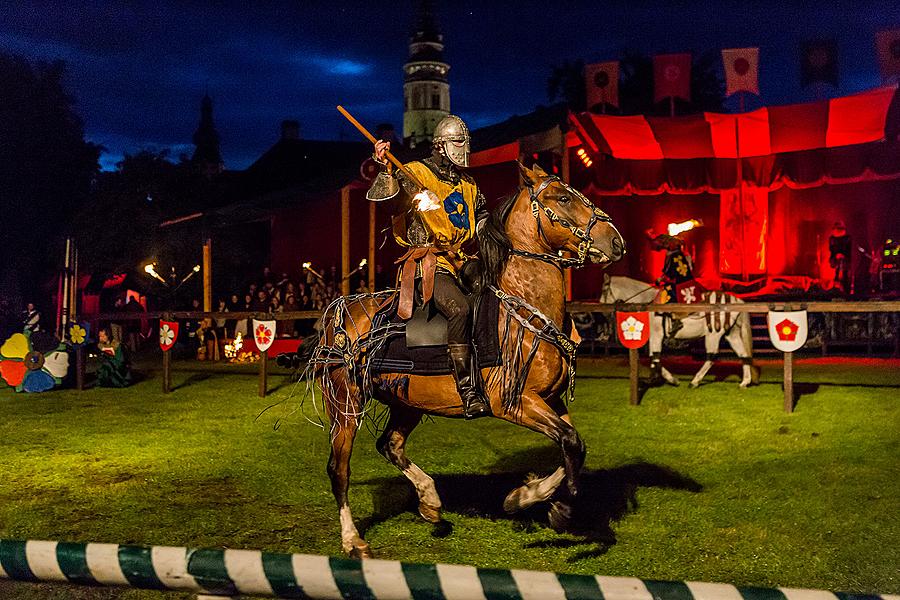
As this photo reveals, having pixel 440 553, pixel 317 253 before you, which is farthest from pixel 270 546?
pixel 317 253

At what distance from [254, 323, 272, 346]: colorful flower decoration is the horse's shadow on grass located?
20.4ft

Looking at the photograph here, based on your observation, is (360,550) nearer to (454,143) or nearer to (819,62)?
(454,143)

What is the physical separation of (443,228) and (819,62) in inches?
833

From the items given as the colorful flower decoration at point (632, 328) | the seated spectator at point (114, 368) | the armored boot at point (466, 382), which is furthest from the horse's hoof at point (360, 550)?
the seated spectator at point (114, 368)

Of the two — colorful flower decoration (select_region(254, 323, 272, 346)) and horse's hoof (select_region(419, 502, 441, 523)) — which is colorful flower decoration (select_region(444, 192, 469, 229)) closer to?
horse's hoof (select_region(419, 502, 441, 523))

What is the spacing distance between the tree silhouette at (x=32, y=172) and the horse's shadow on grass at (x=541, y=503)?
3254cm

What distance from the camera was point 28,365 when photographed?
49.7 feet

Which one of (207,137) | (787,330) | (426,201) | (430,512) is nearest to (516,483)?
(430,512)

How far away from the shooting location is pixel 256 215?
88.2 feet

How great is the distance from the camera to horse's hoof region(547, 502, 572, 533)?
5.41 m

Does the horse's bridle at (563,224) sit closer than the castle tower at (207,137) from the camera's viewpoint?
Yes

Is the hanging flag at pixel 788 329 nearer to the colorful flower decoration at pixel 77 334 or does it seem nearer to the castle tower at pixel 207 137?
the colorful flower decoration at pixel 77 334

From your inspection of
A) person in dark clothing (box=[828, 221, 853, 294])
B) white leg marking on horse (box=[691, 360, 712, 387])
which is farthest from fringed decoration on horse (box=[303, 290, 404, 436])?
person in dark clothing (box=[828, 221, 853, 294])

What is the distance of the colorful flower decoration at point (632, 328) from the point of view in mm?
12070
